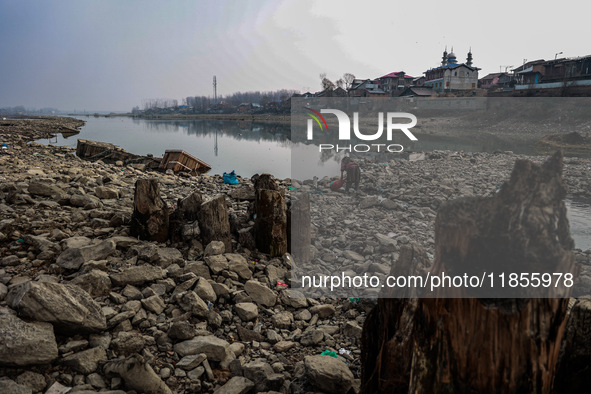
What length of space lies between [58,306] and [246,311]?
1.66 m

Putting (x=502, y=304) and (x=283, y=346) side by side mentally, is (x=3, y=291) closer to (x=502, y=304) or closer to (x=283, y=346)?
(x=283, y=346)

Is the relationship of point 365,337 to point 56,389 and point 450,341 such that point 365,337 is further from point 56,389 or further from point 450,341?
point 56,389

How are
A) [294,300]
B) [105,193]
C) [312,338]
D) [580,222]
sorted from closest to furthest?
[312,338], [294,300], [105,193], [580,222]

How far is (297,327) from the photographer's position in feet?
12.6

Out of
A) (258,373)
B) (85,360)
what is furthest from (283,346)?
(85,360)

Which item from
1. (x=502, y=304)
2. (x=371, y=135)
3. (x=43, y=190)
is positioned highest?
(x=371, y=135)

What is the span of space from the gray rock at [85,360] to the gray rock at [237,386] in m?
0.91

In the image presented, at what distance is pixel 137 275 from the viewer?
396 cm

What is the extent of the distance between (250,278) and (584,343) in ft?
10.8

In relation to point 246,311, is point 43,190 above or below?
above

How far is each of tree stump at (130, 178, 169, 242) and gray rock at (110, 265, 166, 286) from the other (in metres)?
0.95

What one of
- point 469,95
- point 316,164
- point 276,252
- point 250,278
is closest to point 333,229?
point 276,252

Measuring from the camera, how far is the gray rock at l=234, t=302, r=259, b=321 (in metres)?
3.74

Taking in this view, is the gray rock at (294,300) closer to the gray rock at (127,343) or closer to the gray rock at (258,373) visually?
the gray rock at (258,373)
